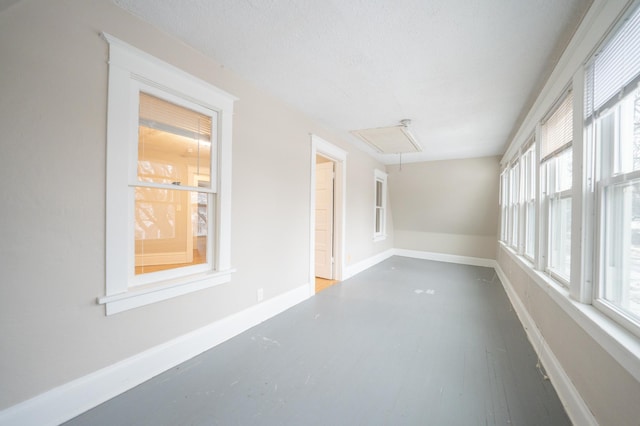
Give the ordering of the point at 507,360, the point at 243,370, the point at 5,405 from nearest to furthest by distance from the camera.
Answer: the point at 5,405 < the point at 243,370 < the point at 507,360

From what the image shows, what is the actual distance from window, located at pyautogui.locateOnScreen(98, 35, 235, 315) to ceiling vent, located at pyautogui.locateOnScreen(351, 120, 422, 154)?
218 cm

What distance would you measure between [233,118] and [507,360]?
318 centimetres

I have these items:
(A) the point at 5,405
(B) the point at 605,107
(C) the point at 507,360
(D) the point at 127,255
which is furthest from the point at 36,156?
(C) the point at 507,360

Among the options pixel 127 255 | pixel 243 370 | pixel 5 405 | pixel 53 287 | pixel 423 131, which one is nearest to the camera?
pixel 5 405

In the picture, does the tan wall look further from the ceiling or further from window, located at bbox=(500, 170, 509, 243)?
window, located at bbox=(500, 170, 509, 243)

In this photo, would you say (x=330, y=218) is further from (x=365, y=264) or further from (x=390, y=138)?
(x=390, y=138)

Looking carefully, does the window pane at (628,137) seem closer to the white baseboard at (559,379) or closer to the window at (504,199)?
the white baseboard at (559,379)

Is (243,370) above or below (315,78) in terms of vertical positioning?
below

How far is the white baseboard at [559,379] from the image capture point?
1.38m

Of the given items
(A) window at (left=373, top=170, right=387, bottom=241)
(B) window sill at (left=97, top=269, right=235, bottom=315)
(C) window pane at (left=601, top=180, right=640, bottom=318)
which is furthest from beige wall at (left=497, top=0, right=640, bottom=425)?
(A) window at (left=373, top=170, right=387, bottom=241)

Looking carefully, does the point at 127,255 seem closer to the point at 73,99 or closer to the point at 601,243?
the point at 73,99

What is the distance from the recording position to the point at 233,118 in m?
2.33

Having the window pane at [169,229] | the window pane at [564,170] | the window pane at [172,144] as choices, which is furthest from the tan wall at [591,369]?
the window pane at [172,144]

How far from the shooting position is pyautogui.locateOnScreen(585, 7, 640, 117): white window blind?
110 cm
